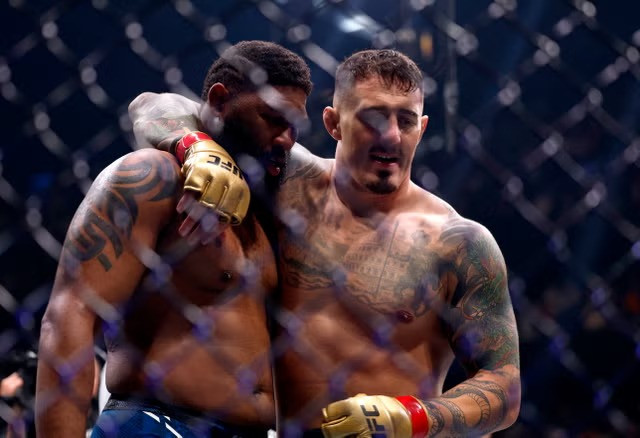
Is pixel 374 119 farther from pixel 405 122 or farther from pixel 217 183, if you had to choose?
pixel 217 183

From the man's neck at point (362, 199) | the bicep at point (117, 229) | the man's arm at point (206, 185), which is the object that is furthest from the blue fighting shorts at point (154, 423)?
the man's neck at point (362, 199)

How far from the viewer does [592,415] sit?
335 centimetres

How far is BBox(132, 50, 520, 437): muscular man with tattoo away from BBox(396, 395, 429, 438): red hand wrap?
0.17 meters

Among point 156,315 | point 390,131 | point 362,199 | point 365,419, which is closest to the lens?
point 365,419

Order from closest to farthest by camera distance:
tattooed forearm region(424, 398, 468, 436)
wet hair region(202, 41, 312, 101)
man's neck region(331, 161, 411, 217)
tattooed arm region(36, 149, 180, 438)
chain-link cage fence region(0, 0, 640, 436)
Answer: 1. tattooed arm region(36, 149, 180, 438)
2. tattooed forearm region(424, 398, 468, 436)
3. wet hair region(202, 41, 312, 101)
4. man's neck region(331, 161, 411, 217)
5. chain-link cage fence region(0, 0, 640, 436)

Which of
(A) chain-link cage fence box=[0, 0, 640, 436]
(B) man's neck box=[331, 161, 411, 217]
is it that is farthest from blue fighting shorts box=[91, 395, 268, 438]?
(A) chain-link cage fence box=[0, 0, 640, 436]

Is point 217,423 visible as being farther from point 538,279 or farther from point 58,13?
point 538,279

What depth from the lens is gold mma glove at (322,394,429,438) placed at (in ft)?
4.35

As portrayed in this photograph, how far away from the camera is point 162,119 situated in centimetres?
165

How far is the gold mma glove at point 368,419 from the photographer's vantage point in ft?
4.35

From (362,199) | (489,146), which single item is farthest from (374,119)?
(489,146)

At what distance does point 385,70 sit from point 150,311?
734 mm

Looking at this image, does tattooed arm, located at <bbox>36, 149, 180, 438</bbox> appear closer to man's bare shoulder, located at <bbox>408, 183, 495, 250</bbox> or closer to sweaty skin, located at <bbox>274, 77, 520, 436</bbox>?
sweaty skin, located at <bbox>274, 77, 520, 436</bbox>

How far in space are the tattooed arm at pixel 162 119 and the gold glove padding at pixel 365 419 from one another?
61cm
